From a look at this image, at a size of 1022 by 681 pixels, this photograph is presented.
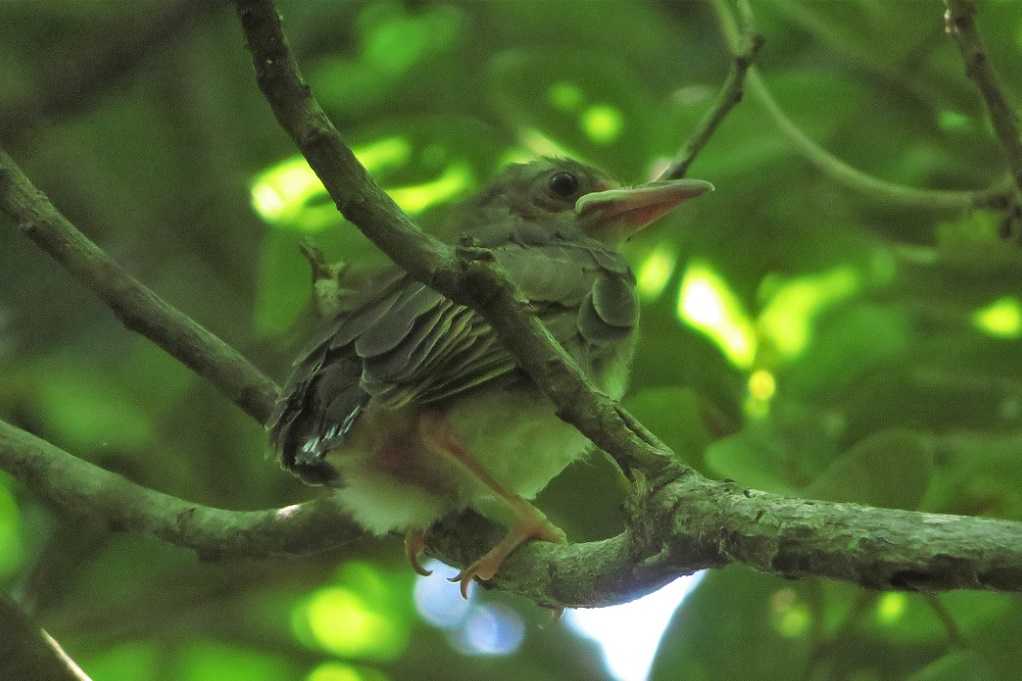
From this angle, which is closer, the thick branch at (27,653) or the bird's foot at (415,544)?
the thick branch at (27,653)

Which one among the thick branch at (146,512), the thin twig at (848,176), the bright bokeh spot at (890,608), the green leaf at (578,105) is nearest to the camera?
the thick branch at (146,512)

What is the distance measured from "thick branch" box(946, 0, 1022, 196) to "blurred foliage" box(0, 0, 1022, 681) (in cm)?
57

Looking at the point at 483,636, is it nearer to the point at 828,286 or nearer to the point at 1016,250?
the point at 828,286

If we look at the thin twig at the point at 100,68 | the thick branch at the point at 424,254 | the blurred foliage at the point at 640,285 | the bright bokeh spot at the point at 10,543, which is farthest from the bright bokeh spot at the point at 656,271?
the bright bokeh spot at the point at 10,543

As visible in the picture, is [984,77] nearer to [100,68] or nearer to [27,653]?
[100,68]

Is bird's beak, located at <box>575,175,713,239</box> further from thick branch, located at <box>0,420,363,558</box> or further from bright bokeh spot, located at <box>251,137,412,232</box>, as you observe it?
thick branch, located at <box>0,420,363,558</box>

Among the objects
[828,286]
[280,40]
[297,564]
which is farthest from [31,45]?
[280,40]

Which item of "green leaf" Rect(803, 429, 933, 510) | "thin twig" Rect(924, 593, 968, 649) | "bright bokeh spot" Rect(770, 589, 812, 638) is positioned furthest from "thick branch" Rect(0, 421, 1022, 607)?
"thin twig" Rect(924, 593, 968, 649)

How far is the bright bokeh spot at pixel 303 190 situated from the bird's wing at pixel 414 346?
1.46 ft

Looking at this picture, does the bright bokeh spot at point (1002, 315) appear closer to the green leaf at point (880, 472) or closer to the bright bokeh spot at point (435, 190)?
the green leaf at point (880, 472)

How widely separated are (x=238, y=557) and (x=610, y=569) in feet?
3.74

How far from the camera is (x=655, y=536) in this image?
2172 mm

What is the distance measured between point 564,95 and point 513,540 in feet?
4.64

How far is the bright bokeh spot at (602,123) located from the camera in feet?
12.9
